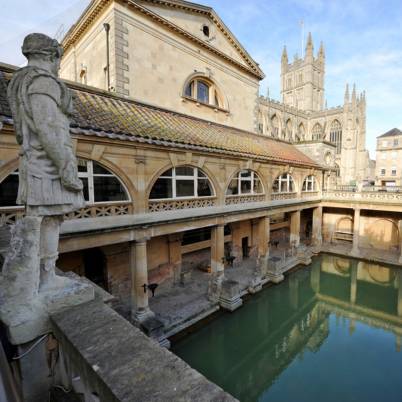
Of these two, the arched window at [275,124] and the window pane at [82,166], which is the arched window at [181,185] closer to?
the window pane at [82,166]

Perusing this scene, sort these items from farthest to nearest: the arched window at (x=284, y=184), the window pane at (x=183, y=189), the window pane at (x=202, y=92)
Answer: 1. the arched window at (x=284, y=184)
2. the window pane at (x=202, y=92)
3. the window pane at (x=183, y=189)

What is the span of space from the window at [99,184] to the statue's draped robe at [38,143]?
218 inches

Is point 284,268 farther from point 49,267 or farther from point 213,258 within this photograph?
point 49,267

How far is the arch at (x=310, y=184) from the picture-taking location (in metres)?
19.8

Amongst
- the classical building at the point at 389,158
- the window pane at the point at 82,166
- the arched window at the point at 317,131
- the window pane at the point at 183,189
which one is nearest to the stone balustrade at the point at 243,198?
the window pane at the point at 183,189

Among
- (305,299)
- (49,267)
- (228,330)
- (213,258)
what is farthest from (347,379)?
(49,267)

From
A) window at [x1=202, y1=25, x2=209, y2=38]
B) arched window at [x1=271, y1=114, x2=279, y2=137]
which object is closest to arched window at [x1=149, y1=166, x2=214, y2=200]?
window at [x1=202, y1=25, x2=209, y2=38]

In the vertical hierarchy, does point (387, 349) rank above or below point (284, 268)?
below

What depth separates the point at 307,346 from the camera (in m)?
10.1

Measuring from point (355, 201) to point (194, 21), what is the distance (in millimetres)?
18318

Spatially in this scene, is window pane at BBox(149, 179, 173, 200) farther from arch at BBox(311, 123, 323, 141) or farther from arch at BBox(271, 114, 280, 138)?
arch at BBox(311, 123, 323, 141)

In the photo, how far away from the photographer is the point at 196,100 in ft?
46.8

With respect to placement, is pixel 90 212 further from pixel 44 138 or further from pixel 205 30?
pixel 205 30

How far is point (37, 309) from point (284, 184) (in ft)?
57.5
